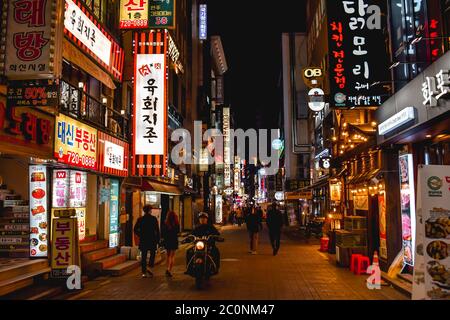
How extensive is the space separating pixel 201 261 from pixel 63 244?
3454 mm

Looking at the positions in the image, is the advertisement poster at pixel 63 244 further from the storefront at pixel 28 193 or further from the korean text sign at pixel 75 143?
the korean text sign at pixel 75 143

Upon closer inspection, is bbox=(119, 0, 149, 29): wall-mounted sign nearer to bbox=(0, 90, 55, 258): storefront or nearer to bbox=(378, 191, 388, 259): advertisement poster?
bbox=(0, 90, 55, 258): storefront

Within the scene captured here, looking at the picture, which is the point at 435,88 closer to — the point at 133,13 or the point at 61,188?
the point at 61,188

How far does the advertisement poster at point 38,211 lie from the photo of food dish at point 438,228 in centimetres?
932

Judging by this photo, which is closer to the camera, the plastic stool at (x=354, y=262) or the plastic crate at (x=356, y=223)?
the plastic stool at (x=354, y=262)

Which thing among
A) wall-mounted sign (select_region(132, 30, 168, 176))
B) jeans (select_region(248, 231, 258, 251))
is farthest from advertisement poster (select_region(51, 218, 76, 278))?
jeans (select_region(248, 231, 258, 251))

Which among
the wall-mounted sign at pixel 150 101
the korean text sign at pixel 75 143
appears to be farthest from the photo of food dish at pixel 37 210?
the wall-mounted sign at pixel 150 101

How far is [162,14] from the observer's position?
17.0 meters

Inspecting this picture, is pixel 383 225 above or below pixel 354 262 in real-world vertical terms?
above

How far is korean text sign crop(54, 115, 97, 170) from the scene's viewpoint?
1168 centimetres

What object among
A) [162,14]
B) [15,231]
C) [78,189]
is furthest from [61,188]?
[162,14]

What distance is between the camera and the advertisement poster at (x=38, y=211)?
1162 cm

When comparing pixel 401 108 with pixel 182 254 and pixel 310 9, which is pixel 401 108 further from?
pixel 310 9

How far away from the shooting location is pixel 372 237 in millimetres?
15086
